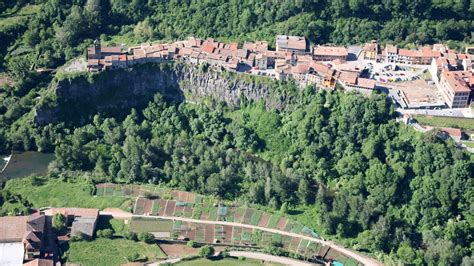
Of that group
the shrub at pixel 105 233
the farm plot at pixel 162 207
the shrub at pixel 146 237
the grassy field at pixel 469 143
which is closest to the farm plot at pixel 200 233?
the farm plot at pixel 162 207

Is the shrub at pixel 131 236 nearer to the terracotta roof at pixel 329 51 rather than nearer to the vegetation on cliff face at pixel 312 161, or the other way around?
the vegetation on cliff face at pixel 312 161

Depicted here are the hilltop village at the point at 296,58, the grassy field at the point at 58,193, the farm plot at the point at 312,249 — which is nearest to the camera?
the farm plot at the point at 312,249

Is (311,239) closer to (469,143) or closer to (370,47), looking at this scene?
(469,143)

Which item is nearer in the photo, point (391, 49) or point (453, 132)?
point (453, 132)

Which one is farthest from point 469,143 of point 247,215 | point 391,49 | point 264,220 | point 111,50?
point 111,50

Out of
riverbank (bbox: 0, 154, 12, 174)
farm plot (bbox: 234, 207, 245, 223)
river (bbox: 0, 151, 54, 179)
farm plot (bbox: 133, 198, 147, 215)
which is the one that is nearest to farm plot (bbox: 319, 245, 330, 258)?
farm plot (bbox: 234, 207, 245, 223)

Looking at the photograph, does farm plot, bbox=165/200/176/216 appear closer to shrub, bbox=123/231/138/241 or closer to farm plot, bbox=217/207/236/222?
shrub, bbox=123/231/138/241
